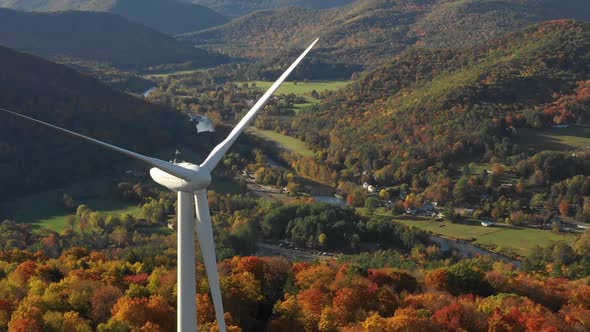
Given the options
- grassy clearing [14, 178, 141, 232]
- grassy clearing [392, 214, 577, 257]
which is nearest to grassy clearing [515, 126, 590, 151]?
grassy clearing [392, 214, 577, 257]

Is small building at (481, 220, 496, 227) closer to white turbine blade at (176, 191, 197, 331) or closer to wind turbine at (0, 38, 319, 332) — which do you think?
wind turbine at (0, 38, 319, 332)

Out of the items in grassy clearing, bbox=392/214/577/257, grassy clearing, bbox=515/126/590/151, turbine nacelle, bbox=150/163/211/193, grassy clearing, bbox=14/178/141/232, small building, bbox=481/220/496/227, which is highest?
turbine nacelle, bbox=150/163/211/193

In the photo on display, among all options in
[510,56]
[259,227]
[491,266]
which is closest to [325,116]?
[510,56]

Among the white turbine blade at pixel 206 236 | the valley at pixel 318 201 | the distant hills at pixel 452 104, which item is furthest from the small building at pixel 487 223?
the white turbine blade at pixel 206 236

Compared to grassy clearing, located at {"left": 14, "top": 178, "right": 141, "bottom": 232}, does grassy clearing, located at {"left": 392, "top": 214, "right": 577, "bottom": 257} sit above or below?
below

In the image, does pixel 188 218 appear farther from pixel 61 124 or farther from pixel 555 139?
pixel 555 139

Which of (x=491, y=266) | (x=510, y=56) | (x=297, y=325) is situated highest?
(x=510, y=56)

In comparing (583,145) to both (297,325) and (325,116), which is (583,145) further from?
(297,325)

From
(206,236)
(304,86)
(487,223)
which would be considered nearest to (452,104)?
(487,223)
